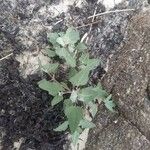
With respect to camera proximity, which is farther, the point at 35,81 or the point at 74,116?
the point at 35,81

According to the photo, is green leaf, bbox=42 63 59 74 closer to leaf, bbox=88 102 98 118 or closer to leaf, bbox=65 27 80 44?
leaf, bbox=65 27 80 44

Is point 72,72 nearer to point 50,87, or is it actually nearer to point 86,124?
point 50,87

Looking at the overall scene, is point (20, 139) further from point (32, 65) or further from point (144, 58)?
point (144, 58)

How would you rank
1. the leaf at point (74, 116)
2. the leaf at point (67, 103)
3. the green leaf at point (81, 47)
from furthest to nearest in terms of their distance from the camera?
the green leaf at point (81, 47) < the leaf at point (67, 103) < the leaf at point (74, 116)

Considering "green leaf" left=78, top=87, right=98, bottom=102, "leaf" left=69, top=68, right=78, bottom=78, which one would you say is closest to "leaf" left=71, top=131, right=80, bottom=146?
"green leaf" left=78, top=87, right=98, bottom=102

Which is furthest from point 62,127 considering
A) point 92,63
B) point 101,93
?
point 92,63

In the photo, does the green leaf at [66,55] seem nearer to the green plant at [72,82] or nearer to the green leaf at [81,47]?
the green plant at [72,82]

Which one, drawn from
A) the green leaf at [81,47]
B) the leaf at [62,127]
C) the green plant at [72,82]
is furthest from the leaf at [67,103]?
the green leaf at [81,47]
